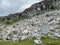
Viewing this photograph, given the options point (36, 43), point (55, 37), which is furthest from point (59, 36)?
point (36, 43)

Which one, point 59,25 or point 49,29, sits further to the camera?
point 59,25

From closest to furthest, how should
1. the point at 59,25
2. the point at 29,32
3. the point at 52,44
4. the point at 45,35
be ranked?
the point at 52,44 < the point at 45,35 < the point at 29,32 < the point at 59,25

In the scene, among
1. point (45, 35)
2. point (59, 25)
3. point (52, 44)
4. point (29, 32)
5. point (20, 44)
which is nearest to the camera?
point (52, 44)

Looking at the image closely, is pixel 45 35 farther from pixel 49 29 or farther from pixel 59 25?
pixel 59 25

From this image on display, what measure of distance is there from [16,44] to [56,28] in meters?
30.5

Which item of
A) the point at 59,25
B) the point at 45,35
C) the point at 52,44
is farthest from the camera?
the point at 59,25

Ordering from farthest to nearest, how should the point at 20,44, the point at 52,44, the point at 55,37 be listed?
the point at 55,37 → the point at 20,44 → the point at 52,44

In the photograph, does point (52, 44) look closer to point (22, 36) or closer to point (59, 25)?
point (22, 36)

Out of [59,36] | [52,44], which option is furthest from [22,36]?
[52,44]

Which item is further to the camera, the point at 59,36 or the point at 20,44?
the point at 59,36

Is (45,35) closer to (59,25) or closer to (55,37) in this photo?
(55,37)

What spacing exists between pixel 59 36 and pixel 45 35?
23.4 ft

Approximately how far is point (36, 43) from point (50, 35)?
49.2 feet

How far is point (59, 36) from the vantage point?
86750mm
